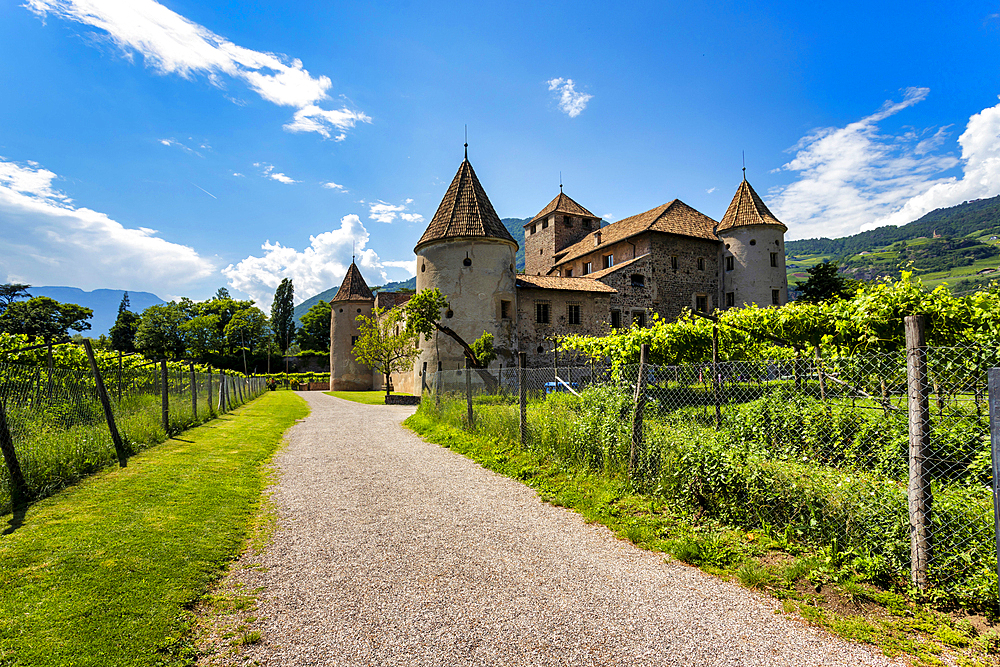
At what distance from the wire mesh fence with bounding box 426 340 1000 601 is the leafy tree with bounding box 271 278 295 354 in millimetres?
86373

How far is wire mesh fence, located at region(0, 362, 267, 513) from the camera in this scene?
7107 millimetres

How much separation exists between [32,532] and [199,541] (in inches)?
73.5

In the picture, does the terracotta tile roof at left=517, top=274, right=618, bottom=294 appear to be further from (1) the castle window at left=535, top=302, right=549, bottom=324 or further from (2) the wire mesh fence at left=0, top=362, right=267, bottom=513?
(2) the wire mesh fence at left=0, top=362, right=267, bottom=513

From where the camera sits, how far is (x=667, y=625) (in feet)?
12.4

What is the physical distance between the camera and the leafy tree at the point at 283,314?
282 feet

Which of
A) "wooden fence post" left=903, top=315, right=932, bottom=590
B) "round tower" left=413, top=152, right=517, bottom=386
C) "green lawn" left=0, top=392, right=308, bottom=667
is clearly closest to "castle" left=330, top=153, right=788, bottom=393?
"round tower" left=413, top=152, right=517, bottom=386

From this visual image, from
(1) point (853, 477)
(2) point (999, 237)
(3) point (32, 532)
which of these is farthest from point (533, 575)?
(2) point (999, 237)

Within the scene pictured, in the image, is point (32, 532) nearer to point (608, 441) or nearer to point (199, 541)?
point (199, 541)

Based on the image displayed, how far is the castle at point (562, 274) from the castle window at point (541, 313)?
0.24 ft

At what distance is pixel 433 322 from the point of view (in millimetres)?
29578

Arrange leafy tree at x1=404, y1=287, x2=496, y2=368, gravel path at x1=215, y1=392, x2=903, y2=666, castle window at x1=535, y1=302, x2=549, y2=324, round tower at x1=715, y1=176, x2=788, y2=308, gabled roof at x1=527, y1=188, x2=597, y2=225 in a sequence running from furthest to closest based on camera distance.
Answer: gabled roof at x1=527, y1=188, x2=597, y2=225 → round tower at x1=715, y1=176, x2=788, y2=308 → castle window at x1=535, y1=302, x2=549, y2=324 → leafy tree at x1=404, y1=287, x2=496, y2=368 → gravel path at x1=215, y1=392, x2=903, y2=666

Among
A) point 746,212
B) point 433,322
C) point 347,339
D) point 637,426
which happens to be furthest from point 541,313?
point 347,339

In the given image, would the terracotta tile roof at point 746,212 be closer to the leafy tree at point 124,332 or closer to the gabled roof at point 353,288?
the gabled roof at point 353,288

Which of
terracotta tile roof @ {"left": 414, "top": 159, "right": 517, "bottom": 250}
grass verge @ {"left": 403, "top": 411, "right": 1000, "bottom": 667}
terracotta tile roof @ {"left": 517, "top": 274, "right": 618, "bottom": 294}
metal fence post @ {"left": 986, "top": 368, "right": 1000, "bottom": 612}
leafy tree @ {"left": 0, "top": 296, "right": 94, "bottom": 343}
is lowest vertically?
grass verge @ {"left": 403, "top": 411, "right": 1000, "bottom": 667}
